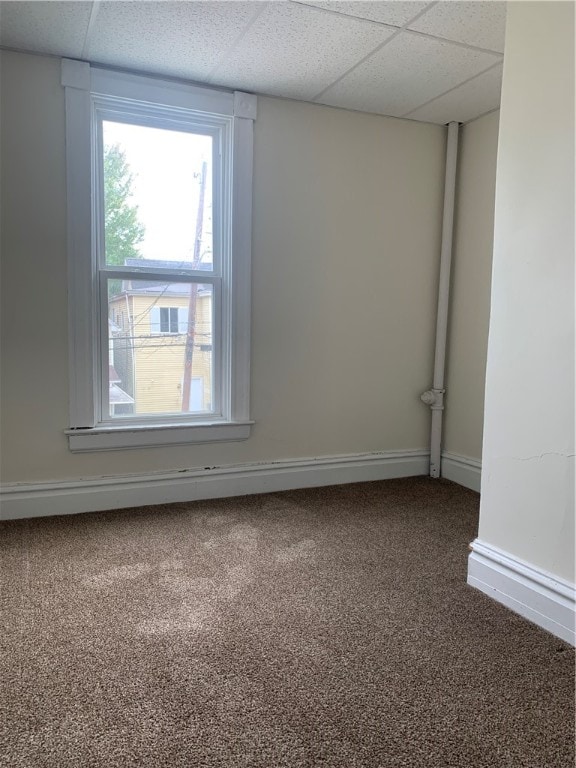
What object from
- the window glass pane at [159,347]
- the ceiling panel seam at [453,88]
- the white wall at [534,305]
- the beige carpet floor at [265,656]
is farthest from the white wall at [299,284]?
the white wall at [534,305]

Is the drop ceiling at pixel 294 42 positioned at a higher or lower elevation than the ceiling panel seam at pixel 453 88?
lower

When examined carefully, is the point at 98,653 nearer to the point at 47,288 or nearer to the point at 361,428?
the point at 47,288

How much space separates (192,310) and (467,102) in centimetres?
199

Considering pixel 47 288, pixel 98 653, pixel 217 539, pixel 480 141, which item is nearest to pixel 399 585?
pixel 217 539

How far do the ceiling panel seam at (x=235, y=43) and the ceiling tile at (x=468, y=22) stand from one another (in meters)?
0.64

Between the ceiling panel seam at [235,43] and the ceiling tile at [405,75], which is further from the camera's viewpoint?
the ceiling tile at [405,75]

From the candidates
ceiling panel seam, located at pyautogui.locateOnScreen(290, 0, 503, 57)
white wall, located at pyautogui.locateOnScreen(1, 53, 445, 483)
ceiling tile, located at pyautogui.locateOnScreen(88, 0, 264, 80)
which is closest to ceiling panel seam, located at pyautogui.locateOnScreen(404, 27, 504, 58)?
ceiling panel seam, located at pyautogui.locateOnScreen(290, 0, 503, 57)

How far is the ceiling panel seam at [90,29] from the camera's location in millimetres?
2118

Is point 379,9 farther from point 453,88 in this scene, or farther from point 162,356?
point 162,356

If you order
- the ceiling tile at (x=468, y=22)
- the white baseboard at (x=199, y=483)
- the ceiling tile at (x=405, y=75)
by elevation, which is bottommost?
the white baseboard at (x=199, y=483)

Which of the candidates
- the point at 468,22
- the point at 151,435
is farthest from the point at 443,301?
the point at 151,435

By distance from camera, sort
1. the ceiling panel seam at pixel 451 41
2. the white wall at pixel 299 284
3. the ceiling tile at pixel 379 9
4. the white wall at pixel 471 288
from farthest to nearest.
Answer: the white wall at pixel 471 288
the white wall at pixel 299 284
the ceiling panel seam at pixel 451 41
the ceiling tile at pixel 379 9

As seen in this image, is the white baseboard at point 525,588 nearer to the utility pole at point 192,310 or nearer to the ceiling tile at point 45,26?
the utility pole at point 192,310

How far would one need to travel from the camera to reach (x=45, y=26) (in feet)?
7.45
